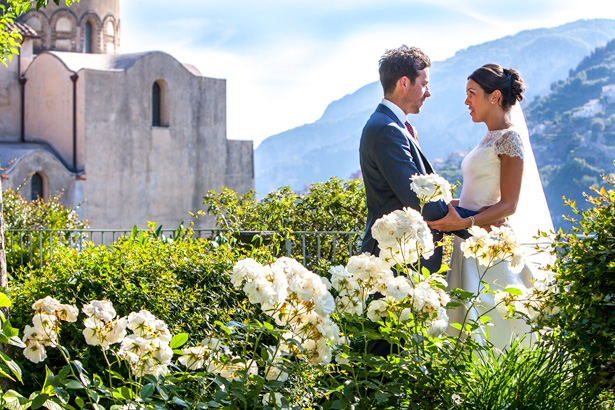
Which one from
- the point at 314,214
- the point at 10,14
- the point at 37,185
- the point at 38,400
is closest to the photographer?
the point at 38,400

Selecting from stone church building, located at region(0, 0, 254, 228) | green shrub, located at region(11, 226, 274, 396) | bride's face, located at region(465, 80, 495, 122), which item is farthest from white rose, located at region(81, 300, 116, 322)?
stone church building, located at region(0, 0, 254, 228)

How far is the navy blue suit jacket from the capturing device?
384cm

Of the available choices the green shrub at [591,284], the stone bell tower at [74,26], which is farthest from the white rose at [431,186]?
the stone bell tower at [74,26]

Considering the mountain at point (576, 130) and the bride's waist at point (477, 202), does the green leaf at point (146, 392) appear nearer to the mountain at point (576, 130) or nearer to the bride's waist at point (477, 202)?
the bride's waist at point (477, 202)

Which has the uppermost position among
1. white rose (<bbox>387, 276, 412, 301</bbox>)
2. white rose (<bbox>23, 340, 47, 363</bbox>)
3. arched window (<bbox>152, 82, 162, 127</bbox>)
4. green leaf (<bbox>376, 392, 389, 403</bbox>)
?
arched window (<bbox>152, 82, 162, 127</bbox>)

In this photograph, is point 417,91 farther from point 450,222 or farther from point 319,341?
point 319,341

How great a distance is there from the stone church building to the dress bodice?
19.5m

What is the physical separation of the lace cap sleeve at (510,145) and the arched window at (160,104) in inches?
885

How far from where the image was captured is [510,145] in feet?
14.8

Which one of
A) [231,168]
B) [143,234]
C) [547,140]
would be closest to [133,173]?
[231,168]

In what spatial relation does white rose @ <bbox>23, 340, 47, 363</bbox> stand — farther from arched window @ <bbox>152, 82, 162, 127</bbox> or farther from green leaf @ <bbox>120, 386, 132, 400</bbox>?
arched window @ <bbox>152, 82, 162, 127</bbox>

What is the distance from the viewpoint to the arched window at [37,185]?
22.2 metres

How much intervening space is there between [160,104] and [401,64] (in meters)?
23.0

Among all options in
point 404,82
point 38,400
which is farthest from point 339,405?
point 404,82
